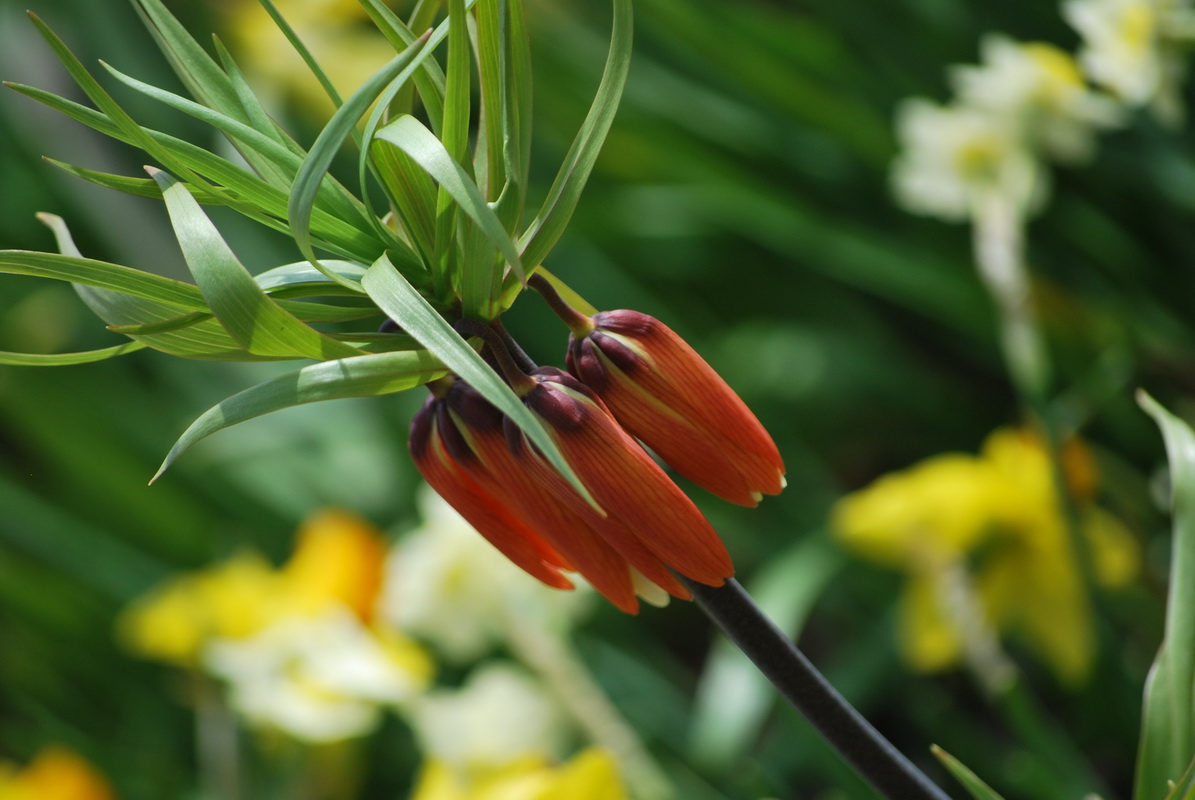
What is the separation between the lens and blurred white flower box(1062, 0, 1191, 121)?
0.76 meters

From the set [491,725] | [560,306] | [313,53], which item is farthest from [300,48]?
[313,53]

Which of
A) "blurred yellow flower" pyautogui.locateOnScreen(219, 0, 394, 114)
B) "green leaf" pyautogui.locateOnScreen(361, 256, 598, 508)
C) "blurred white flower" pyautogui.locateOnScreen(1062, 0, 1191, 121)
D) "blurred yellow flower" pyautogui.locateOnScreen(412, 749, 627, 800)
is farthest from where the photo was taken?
"blurred yellow flower" pyautogui.locateOnScreen(219, 0, 394, 114)

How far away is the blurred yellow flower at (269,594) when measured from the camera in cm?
106

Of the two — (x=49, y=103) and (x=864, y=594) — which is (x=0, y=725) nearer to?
(x=864, y=594)

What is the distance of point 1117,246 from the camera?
1137mm

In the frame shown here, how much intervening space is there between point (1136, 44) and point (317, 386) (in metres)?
0.73

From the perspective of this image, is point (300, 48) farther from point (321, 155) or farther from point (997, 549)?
point (997, 549)

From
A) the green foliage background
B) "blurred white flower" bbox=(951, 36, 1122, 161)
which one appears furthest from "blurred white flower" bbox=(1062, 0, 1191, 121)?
the green foliage background

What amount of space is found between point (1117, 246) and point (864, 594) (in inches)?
19.0

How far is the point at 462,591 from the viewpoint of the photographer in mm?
900

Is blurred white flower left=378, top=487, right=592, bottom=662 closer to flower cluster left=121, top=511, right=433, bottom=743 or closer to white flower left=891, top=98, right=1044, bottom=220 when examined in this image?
flower cluster left=121, top=511, right=433, bottom=743

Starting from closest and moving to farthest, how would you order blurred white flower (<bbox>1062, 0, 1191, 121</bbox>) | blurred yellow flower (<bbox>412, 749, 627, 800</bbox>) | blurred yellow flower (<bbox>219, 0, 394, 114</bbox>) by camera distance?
1. blurred yellow flower (<bbox>412, 749, 627, 800</bbox>)
2. blurred white flower (<bbox>1062, 0, 1191, 121</bbox>)
3. blurred yellow flower (<bbox>219, 0, 394, 114</bbox>)

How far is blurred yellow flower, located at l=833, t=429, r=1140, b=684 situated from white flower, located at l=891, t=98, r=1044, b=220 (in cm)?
26

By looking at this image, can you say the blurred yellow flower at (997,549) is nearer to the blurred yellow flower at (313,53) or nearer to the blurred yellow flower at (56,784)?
the blurred yellow flower at (56,784)
